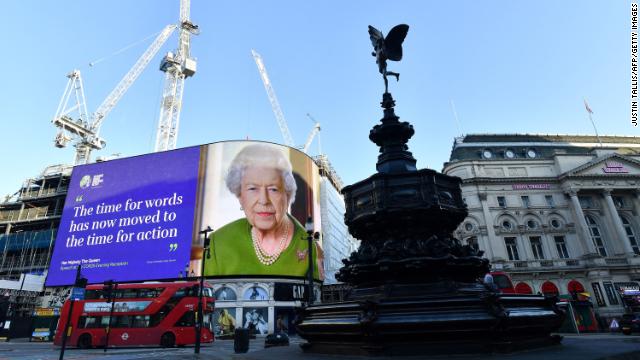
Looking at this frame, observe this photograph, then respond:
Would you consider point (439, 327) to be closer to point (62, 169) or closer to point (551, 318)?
point (551, 318)

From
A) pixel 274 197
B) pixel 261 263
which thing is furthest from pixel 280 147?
pixel 261 263

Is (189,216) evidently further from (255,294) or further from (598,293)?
(598,293)

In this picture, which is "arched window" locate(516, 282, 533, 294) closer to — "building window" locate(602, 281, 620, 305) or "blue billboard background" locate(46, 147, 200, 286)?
"building window" locate(602, 281, 620, 305)

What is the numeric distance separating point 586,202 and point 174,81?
250ft

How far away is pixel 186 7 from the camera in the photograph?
7931 cm

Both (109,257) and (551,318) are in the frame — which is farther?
(109,257)

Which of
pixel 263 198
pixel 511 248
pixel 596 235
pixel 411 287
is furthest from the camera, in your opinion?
pixel 263 198

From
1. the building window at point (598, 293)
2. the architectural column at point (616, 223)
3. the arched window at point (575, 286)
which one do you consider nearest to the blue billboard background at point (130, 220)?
the arched window at point (575, 286)

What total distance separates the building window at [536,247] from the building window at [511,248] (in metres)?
2.00

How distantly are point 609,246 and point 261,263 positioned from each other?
4337 cm

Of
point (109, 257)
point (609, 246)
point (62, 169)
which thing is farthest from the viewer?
point (62, 169)

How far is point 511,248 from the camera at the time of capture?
42.9m

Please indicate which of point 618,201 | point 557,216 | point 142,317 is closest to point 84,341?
point 142,317

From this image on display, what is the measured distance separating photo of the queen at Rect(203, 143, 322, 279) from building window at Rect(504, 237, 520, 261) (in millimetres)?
24953
